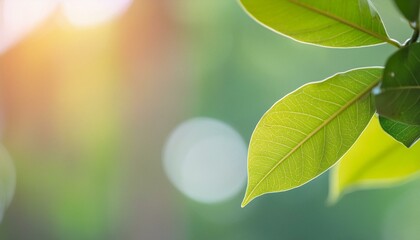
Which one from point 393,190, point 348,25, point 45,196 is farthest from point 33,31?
point 348,25

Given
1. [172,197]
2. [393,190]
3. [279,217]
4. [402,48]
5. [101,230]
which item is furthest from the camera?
[172,197]

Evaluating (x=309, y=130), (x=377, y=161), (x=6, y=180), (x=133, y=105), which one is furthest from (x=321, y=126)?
(x=133, y=105)

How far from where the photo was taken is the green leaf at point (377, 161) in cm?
48

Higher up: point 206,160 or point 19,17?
point 19,17

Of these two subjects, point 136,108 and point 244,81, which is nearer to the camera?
point 244,81

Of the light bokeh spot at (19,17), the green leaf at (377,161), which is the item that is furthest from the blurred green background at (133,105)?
the green leaf at (377,161)

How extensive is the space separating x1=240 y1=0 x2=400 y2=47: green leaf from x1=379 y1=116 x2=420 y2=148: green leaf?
0.15ft

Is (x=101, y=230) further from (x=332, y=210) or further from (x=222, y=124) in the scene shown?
(x=332, y=210)

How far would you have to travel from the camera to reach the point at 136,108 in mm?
3289

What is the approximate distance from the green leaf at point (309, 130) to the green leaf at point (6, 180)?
106 inches

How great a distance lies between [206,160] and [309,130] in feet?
9.23

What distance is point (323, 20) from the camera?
0.32 m

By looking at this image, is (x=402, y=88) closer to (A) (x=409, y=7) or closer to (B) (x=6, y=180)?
(A) (x=409, y=7)

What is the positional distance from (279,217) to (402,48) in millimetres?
2506
